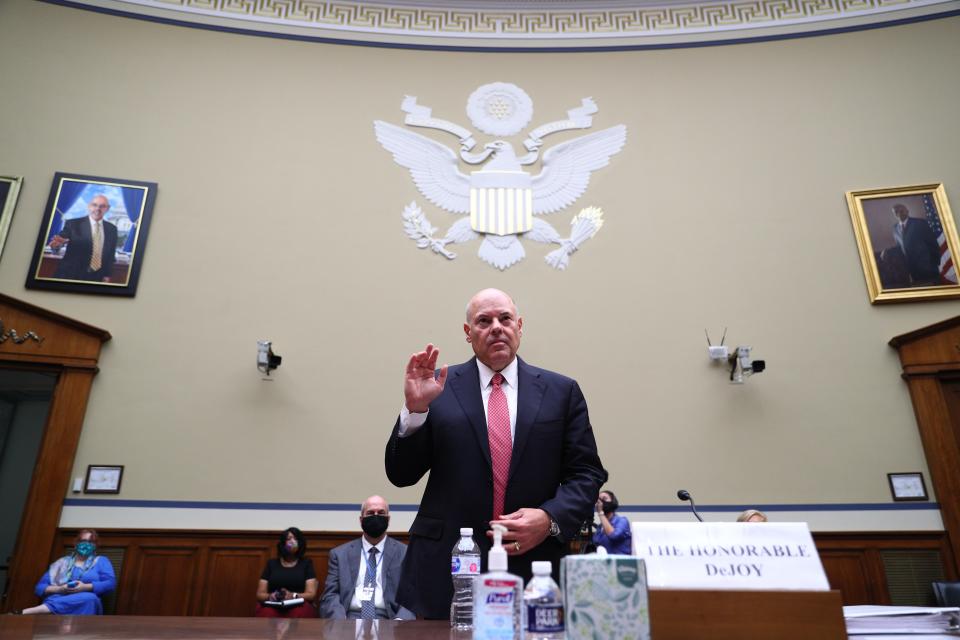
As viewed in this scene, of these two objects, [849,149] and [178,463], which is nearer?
[178,463]

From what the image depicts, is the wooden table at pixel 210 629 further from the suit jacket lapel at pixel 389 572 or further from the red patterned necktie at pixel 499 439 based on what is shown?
the suit jacket lapel at pixel 389 572

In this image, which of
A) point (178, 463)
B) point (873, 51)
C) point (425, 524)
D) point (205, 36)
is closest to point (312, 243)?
point (178, 463)

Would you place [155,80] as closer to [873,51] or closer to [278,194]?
[278,194]

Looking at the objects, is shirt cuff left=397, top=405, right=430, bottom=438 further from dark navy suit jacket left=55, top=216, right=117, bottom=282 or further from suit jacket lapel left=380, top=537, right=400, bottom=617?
dark navy suit jacket left=55, top=216, right=117, bottom=282

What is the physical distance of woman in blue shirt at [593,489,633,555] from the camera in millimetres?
3967

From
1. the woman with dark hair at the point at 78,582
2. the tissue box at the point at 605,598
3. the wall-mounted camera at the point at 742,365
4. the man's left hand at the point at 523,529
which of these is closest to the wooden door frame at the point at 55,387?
the woman with dark hair at the point at 78,582

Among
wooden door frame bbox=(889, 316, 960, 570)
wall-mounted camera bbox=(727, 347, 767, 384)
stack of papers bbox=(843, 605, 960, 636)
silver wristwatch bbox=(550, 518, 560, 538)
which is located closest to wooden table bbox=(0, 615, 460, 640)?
silver wristwatch bbox=(550, 518, 560, 538)

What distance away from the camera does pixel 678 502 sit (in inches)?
182

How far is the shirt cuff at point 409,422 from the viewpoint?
147 cm

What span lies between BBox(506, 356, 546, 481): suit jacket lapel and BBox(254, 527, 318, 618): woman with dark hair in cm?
300

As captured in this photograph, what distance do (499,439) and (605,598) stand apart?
0.80 m

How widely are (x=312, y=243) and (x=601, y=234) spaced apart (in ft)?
8.43

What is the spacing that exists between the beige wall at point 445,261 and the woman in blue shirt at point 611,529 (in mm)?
433

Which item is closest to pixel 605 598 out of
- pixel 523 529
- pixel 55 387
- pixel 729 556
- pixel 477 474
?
pixel 729 556
